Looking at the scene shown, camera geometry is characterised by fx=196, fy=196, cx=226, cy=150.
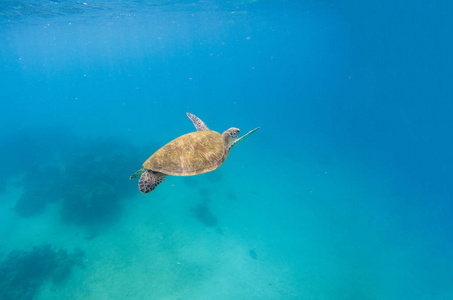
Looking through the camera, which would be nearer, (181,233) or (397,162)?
(181,233)

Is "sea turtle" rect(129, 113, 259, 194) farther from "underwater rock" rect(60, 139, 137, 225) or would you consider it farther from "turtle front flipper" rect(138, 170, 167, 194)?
"underwater rock" rect(60, 139, 137, 225)

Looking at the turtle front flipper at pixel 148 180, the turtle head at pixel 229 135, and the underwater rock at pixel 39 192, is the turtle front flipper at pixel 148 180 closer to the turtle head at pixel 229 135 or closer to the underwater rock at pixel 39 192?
the turtle head at pixel 229 135

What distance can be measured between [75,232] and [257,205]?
10514mm

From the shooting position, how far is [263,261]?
10117 mm

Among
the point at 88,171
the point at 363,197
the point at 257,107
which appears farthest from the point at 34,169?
the point at 257,107

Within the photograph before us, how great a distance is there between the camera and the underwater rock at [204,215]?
11.7m

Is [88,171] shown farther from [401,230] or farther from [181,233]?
[401,230]

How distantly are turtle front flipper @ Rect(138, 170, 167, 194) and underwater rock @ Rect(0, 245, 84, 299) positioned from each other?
793 centimetres

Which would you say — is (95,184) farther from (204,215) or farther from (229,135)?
(229,135)

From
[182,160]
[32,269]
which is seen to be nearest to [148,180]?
[182,160]

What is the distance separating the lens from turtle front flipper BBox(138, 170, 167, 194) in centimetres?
440

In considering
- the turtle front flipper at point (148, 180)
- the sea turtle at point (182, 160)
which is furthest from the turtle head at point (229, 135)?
the turtle front flipper at point (148, 180)

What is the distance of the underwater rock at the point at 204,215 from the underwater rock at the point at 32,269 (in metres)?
5.90

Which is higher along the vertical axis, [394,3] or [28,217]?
[394,3]
